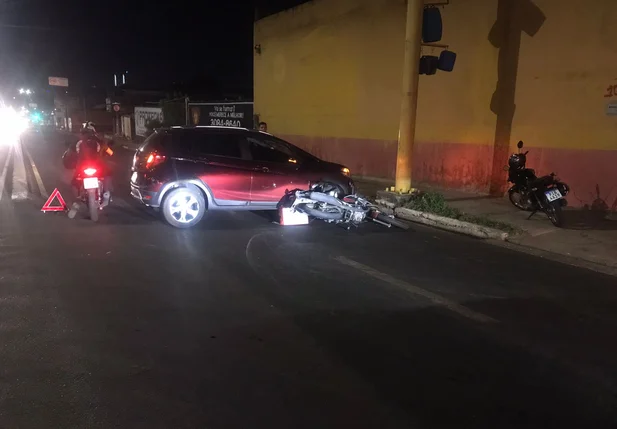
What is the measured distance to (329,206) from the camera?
8.70 metres

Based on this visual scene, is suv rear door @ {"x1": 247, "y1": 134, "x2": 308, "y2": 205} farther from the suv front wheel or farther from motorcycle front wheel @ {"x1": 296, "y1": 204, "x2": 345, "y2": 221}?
the suv front wheel

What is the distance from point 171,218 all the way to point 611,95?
866 centimetres

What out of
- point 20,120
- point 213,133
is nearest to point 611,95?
point 213,133

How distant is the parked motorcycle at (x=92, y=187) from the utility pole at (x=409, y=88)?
19.8 feet

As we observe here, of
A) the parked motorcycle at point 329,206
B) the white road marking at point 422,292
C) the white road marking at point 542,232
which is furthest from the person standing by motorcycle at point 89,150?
the white road marking at point 542,232

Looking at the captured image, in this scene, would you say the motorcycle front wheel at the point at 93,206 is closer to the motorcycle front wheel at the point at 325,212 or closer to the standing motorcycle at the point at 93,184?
the standing motorcycle at the point at 93,184

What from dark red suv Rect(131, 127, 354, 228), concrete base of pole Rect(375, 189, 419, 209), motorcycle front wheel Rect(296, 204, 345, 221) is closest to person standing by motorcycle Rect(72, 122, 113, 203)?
dark red suv Rect(131, 127, 354, 228)

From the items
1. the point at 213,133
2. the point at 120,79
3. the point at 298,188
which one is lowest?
the point at 298,188

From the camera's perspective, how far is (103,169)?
9.25 metres

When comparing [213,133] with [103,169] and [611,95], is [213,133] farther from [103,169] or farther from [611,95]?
[611,95]

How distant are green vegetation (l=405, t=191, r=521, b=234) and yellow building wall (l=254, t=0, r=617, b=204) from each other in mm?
2505

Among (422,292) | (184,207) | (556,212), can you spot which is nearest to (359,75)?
(556,212)

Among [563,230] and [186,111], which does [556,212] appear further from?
[186,111]

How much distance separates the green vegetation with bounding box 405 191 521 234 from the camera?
8.77m
